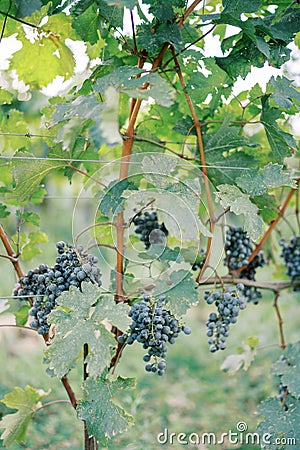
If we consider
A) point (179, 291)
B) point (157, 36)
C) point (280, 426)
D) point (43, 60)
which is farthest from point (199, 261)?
point (43, 60)

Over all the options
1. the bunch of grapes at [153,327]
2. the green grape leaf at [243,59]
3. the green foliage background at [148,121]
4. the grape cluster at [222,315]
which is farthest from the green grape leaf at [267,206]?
the bunch of grapes at [153,327]

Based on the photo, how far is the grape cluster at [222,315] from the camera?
140 centimetres

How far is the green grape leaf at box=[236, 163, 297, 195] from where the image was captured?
118cm

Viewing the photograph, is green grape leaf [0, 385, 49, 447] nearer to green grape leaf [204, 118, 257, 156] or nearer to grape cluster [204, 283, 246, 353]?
grape cluster [204, 283, 246, 353]

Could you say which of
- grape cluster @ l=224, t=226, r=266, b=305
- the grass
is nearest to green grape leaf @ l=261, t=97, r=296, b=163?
grape cluster @ l=224, t=226, r=266, b=305

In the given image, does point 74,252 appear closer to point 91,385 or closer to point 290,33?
point 91,385

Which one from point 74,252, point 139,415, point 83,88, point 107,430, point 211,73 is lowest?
point 107,430

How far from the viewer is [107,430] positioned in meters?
1.19

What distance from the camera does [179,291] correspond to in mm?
1248

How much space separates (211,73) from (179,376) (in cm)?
239

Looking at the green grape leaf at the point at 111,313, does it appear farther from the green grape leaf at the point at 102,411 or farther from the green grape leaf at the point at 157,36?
the green grape leaf at the point at 157,36

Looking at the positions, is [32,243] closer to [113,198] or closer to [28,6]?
[113,198]

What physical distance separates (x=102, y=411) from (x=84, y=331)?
9.1 inches

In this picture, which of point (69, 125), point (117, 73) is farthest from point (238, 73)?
point (69, 125)
